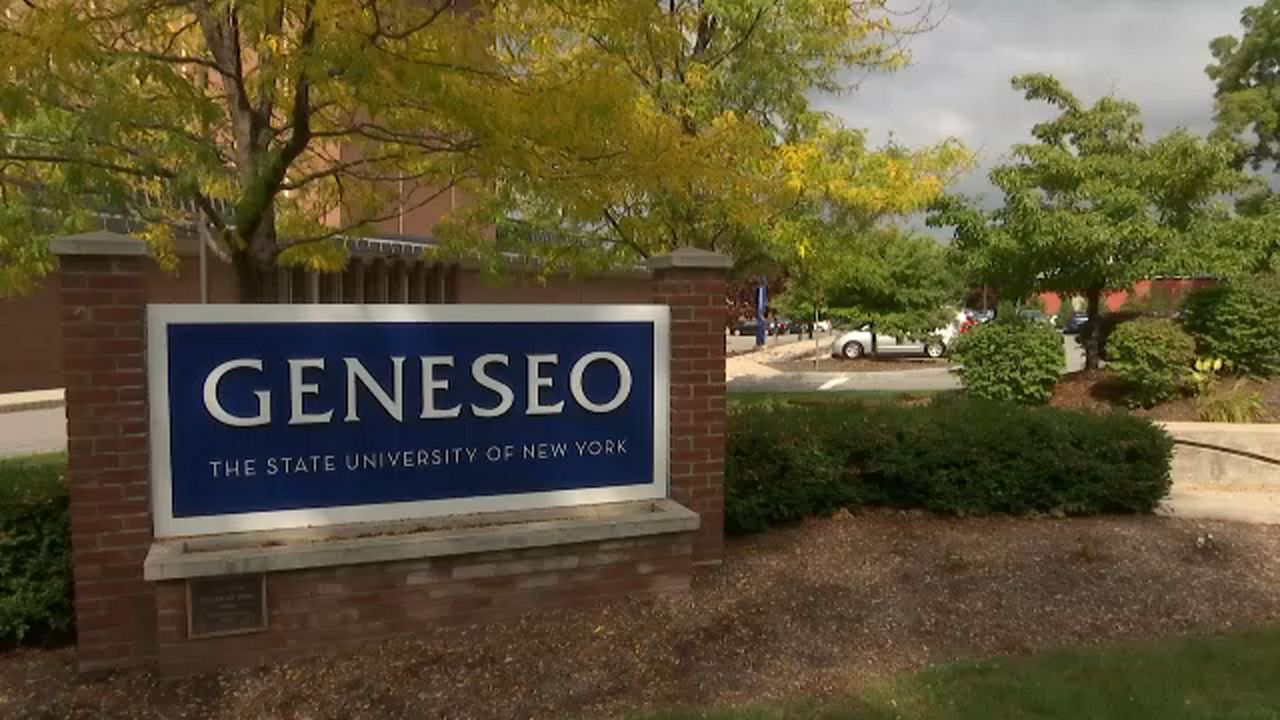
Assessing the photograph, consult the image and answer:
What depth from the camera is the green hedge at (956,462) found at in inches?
229

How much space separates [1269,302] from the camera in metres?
10.6

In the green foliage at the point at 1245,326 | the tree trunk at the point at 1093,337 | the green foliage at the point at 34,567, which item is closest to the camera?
the green foliage at the point at 34,567

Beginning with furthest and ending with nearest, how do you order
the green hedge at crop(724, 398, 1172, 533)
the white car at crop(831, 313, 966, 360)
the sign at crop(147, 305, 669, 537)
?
the white car at crop(831, 313, 966, 360)
the green hedge at crop(724, 398, 1172, 533)
the sign at crop(147, 305, 669, 537)

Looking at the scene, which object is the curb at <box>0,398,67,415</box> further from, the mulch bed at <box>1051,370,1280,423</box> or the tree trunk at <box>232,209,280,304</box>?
the mulch bed at <box>1051,370,1280,423</box>

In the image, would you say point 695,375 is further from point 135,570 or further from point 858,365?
point 858,365

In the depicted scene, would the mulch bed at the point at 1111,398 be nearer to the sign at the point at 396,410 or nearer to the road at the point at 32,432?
the sign at the point at 396,410

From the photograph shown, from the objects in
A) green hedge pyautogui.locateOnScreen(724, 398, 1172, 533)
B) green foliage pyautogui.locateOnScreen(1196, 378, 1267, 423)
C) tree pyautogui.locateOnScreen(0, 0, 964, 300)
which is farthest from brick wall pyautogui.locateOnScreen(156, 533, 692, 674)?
green foliage pyautogui.locateOnScreen(1196, 378, 1267, 423)

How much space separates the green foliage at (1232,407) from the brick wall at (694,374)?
7297 mm

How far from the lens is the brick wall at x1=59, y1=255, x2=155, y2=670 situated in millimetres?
3873

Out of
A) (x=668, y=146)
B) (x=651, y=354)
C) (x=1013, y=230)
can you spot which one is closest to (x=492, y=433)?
(x=651, y=354)

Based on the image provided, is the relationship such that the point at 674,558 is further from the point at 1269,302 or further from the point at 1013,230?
the point at 1269,302

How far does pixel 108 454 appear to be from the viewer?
394 centimetres

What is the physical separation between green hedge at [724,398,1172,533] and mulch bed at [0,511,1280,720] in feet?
0.81

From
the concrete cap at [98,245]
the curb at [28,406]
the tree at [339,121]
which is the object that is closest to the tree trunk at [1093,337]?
the tree at [339,121]
